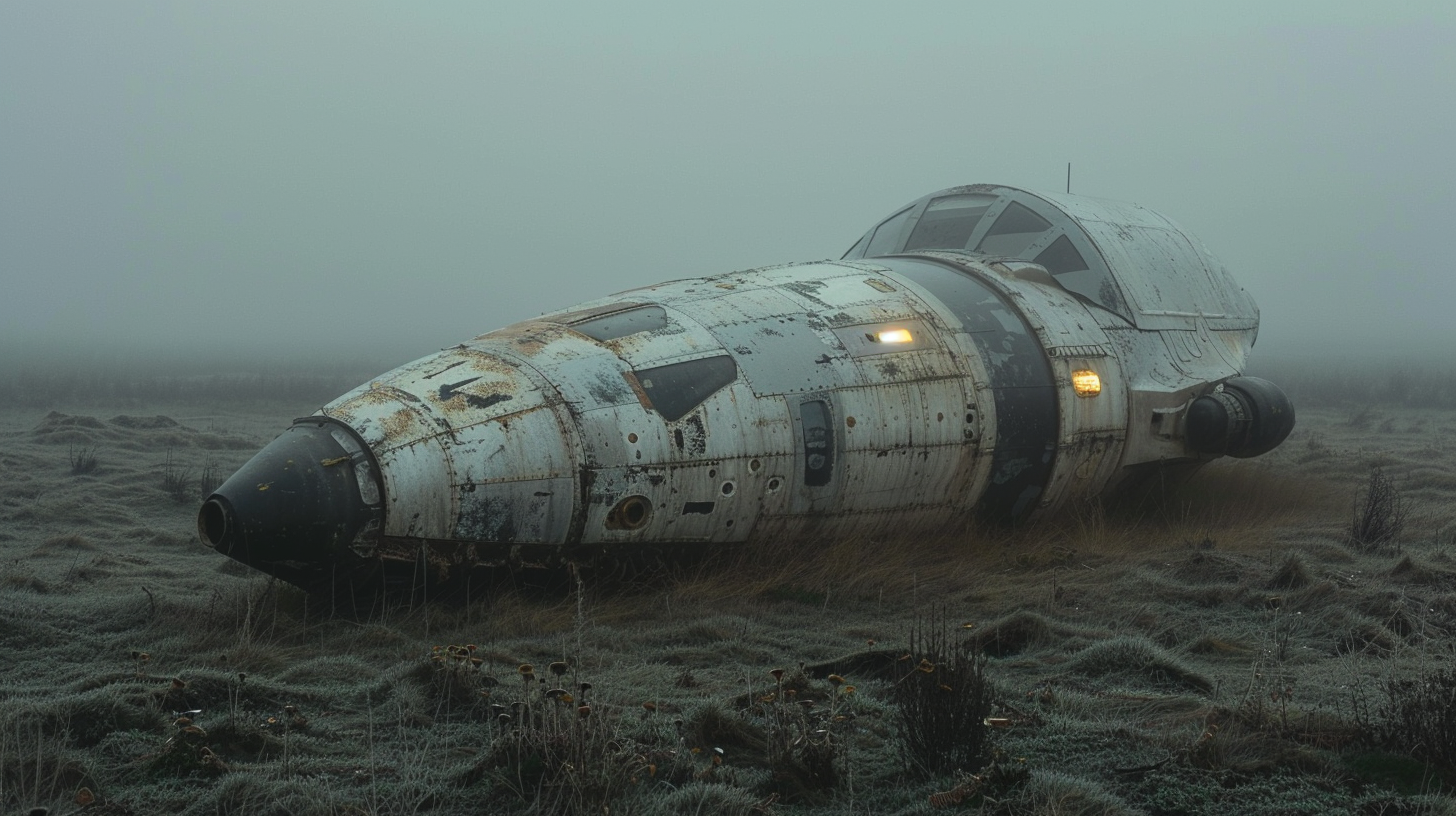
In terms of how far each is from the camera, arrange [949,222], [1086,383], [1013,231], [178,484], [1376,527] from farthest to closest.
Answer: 1. [178,484]
2. [949,222]
3. [1013,231]
4. [1376,527]
5. [1086,383]

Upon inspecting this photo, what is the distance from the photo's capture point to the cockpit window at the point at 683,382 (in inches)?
318

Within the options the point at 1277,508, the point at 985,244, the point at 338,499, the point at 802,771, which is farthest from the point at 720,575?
the point at 1277,508

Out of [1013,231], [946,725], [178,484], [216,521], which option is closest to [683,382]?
[216,521]

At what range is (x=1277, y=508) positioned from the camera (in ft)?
41.3

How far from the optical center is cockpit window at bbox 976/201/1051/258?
37.8 feet

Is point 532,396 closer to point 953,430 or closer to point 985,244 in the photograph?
point 953,430

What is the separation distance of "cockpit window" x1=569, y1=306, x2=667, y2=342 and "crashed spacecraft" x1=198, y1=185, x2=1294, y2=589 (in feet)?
0.09

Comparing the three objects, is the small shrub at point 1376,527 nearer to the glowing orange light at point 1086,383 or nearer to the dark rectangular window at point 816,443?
the glowing orange light at point 1086,383

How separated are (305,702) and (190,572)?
13.9 feet

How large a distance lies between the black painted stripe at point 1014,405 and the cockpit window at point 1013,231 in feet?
5.60

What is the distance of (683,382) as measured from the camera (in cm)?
824

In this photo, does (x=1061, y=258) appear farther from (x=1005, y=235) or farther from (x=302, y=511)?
(x=302, y=511)

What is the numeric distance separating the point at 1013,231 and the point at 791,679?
6.81m

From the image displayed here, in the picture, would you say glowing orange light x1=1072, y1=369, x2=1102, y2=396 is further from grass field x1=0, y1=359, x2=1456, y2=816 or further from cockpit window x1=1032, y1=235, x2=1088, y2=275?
cockpit window x1=1032, y1=235, x2=1088, y2=275
